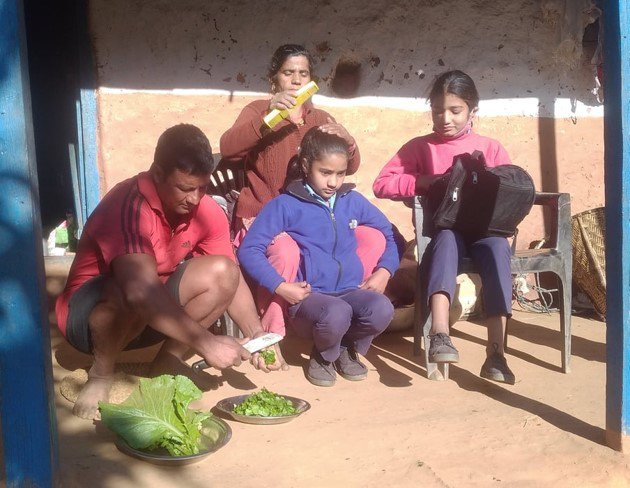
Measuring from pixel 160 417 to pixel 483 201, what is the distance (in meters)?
1.95

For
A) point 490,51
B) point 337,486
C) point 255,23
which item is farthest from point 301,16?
point 337,486

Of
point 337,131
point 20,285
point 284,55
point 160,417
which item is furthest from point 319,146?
point 20,285

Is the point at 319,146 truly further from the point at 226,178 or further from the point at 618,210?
the point at 618,210

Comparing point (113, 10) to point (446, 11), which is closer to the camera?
point (113, 10)

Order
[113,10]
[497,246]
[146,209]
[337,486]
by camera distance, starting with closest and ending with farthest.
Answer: [337,486]
[146,209]
[497,246]
[113,10]

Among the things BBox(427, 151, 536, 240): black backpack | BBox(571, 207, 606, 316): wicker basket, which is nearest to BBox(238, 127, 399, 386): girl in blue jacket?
BBox(427, 151, 536, 240): black backpack

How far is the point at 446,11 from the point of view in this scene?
5488 millimetres

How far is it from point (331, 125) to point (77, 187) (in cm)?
243

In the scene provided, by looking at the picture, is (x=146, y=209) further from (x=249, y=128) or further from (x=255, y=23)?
(x=255, y=23)

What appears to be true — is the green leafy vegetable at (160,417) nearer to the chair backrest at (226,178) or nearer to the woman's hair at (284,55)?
the chair backrest at (226,178)

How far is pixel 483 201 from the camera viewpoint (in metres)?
3.94

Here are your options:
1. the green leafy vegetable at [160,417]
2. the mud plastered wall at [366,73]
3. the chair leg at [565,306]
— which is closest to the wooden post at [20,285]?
the green leafy vegetable at [160,417]

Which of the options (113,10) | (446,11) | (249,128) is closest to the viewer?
(249,128)

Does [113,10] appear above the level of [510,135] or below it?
above
